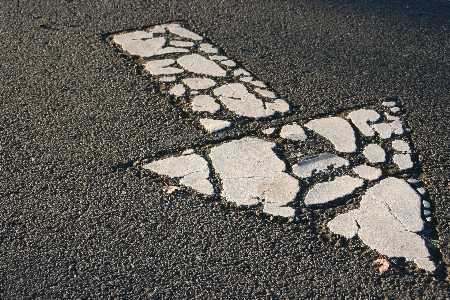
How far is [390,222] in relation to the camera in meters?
2.34

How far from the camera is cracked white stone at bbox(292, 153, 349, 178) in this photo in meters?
2.60

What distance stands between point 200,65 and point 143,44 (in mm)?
432

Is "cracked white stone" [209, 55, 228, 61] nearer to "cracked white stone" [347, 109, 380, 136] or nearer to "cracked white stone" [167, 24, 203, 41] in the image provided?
"cracked white stone" [167, 24, 203, 41]

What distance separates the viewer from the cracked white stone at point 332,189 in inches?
96.6

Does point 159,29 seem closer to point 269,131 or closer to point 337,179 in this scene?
point 269,131

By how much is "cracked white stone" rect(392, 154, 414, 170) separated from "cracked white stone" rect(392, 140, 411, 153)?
41 mm

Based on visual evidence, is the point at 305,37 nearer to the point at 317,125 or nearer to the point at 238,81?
the point at 238,81

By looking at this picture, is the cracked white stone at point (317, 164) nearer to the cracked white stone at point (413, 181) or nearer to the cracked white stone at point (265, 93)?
the cracked white stone at point (413, 181)

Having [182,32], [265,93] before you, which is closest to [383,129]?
[265,93]

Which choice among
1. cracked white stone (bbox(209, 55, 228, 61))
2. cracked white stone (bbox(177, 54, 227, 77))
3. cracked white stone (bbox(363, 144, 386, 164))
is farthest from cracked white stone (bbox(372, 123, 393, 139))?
cracked white stone (bbox(209, 55, 228, 61))

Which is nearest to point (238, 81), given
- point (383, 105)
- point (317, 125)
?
point (317, 125)

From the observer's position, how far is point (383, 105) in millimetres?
3104

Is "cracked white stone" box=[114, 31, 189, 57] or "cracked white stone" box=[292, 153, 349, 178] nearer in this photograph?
"cracked white stone" box=[292, 153, 349, 178]

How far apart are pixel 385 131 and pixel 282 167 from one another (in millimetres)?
590
